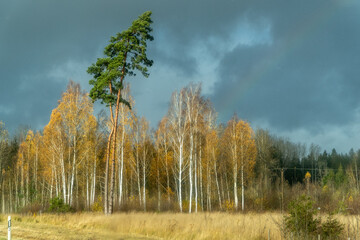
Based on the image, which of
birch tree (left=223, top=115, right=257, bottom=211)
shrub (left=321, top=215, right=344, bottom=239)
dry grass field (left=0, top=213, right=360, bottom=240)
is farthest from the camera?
birch tree (left=223, top=115, right=257, bottom=211)

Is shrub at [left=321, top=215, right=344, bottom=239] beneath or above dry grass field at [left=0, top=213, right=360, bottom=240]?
above

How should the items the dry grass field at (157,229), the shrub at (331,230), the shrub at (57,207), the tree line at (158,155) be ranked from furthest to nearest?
the tree line at (158,155) < the shrub at (57,207) < the dry grass field at (157,229) < the shrub at (331,230)

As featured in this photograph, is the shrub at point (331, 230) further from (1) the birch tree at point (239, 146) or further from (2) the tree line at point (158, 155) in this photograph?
(1) the birch tree at point (239, 146)

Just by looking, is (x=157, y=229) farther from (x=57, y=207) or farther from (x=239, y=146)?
(x=239, y=146)

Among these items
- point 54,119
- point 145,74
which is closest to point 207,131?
point 145,74

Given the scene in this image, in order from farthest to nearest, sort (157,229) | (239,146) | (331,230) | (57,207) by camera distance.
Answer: (239,146) → (57,207) → (157,229) → (331,230)

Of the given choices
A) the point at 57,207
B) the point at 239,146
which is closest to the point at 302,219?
the point at 57,207

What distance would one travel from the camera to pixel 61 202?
29047 millimetres

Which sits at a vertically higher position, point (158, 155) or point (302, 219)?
point (158, 155)

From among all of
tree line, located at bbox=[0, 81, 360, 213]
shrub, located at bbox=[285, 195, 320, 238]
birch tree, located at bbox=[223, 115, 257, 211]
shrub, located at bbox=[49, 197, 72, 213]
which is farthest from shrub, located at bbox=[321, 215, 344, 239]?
birch tree, located at bbox=[223, 115, 257, 211]

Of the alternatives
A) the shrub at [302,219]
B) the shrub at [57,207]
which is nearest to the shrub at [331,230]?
the shrub at [302,219]

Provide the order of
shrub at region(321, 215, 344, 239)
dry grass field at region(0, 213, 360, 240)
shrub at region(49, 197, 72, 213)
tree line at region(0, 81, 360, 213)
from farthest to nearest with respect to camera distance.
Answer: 1. tree line at region(0, 81, 360, 213)
2. shrub at region(49, 197, 72, 213)
3. dry grass field at region(0, 213, 360, 240)
4. shrub at region(321, 215, 344, 239)

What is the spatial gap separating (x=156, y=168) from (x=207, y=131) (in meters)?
10.9

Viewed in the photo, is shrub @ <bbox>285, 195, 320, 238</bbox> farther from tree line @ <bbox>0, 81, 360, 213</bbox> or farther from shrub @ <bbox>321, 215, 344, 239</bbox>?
tree line @ <bbox>0, 81, 360, 213</bbox>
